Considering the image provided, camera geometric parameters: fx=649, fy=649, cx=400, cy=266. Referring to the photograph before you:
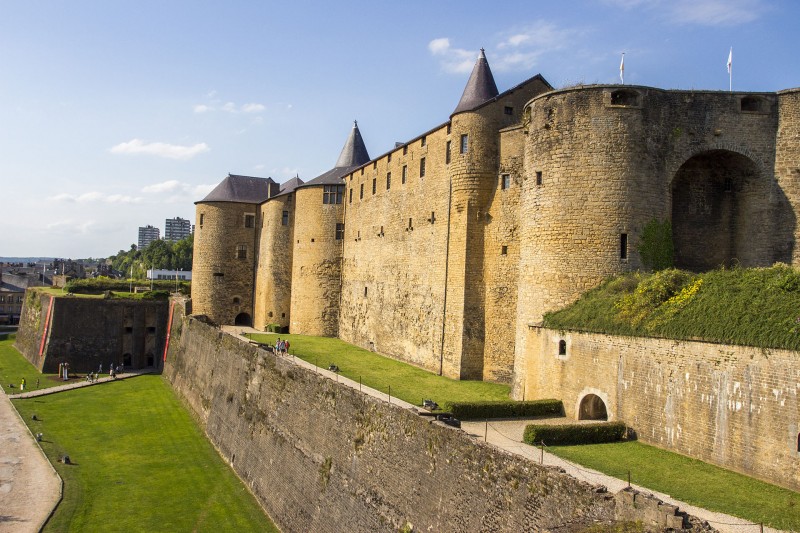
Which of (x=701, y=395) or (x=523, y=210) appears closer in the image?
(x=701, y=395)

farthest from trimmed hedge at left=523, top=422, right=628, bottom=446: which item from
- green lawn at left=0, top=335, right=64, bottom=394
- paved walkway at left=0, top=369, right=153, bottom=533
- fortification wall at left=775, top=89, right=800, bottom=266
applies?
green lawn at left=0, top=335, right=64, bottom=394

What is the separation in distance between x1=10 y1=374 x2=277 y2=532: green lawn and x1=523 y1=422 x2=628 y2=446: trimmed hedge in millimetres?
9841

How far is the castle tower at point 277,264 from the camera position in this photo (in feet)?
149

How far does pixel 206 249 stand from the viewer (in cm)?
4966

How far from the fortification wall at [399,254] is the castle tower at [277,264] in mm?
6074

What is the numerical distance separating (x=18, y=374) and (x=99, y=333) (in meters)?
5.75

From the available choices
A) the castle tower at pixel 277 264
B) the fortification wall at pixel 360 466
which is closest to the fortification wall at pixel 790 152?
the fortification wall at pixel 360 466

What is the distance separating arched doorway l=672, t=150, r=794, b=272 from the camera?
2077 centimetres

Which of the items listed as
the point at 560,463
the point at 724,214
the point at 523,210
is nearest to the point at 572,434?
the point at 560,463

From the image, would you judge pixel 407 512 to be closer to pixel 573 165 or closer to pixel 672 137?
pixel 573 165

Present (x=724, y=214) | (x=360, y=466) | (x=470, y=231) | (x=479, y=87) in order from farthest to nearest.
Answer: (x=479, y=87)
(x=470, y=231)
(x=724, y=214)
(x=360, y=466)

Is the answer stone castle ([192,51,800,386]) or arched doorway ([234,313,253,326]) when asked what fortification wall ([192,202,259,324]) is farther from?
stone castle ([192,51,800,386])

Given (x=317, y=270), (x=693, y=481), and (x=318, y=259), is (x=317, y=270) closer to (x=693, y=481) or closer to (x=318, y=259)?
(x=318, y=259)

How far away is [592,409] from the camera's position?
60.3 ft
